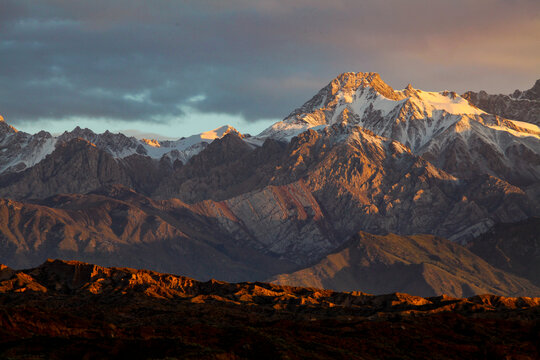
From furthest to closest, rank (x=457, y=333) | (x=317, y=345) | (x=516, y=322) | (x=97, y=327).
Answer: (x=516, y=322), (x=457, y=333), (x=97, y=327), (x=317, y=345)

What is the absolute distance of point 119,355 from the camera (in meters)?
114

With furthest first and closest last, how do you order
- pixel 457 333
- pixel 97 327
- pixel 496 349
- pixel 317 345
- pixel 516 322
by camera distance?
pixel 516 322
pixel 457 333
pixel 97 327
pixel 496 349
pixel 317 345

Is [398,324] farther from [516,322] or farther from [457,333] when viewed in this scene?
[516,322]

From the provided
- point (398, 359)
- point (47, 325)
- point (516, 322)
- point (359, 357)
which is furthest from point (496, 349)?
point (47, 325)

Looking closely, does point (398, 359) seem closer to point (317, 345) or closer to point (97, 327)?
point (317, 345)

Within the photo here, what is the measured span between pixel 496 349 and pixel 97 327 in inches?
2913

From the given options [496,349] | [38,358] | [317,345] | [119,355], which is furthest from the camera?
[496,349]

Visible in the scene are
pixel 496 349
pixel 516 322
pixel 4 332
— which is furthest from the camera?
pixel 516 322

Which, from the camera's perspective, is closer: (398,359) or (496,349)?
(398,359)

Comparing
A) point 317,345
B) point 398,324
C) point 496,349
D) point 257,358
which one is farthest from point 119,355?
point 398,324

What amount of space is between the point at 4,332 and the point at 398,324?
9047 cm

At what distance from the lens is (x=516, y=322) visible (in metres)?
200

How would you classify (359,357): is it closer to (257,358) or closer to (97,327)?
(257,358)

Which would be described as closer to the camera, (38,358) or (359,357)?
(38,358)
